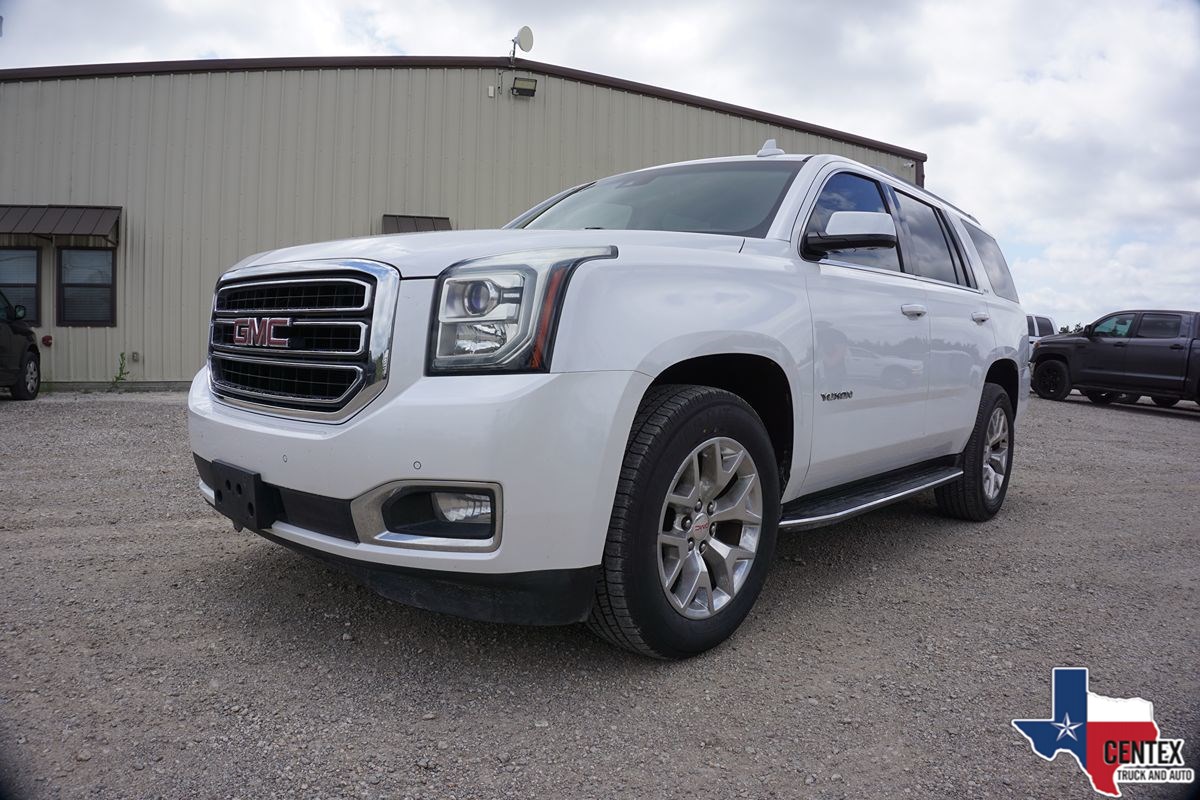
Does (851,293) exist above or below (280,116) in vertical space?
below

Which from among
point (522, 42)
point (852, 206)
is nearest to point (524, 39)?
point (522, 42)

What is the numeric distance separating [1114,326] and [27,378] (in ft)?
56.5

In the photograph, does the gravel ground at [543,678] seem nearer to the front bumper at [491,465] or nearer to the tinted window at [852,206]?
the front bumper at [491,465]

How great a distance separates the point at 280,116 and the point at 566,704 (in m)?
12.6

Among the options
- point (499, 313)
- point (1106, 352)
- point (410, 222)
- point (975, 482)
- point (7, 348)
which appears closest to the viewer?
point (499, 313)

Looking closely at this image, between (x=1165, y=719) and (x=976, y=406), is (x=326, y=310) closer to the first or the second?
(x=1165, y=719)

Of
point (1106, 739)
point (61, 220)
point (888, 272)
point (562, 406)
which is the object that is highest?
point (61, 220)

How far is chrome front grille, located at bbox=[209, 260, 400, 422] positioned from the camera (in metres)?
2.19

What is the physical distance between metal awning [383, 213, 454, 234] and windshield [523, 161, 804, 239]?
9.26m

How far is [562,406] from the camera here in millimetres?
2066

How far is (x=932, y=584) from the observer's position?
3.47 metres

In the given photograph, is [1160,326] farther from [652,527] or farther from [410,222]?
[652,527]

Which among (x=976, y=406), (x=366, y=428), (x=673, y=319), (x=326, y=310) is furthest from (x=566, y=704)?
(x=976, y=406)

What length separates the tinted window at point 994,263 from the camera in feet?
16.4
